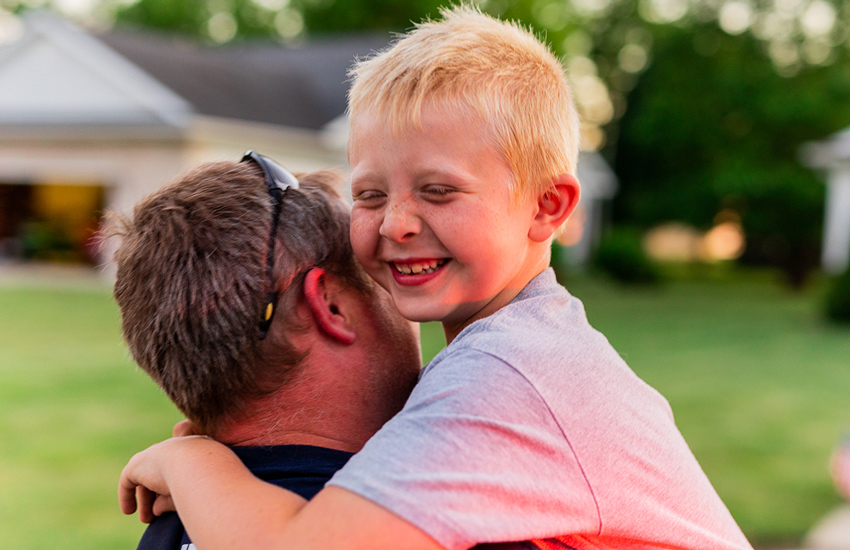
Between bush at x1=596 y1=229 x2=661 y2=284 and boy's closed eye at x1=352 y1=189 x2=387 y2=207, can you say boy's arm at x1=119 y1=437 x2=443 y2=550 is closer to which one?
boy's closed eye at x1=352 y1=189 x2=387 y2=207

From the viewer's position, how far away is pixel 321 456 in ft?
4.78

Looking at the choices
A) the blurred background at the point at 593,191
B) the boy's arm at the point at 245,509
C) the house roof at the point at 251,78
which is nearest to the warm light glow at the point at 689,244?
the blurred background at the point at 593,191

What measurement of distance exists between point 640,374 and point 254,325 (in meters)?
10.2

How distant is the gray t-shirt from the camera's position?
1095mm

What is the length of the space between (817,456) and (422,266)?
288 inches

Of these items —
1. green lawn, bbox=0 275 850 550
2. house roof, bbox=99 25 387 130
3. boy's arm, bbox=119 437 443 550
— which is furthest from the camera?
house roof, bbox=99 25 387 130

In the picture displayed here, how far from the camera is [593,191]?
35.8m

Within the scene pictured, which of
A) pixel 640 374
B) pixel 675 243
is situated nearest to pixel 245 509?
pixel 640 374

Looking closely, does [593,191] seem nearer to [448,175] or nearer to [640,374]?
[640,374]

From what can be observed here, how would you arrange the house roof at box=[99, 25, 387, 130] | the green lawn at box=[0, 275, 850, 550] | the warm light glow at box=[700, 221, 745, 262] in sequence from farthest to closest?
the warm light glow at box=[700, 221, 745, 262] < the house roof at box=[99, 25, 387, 130] < the green lawn at box=[0, 275, 850, 550]

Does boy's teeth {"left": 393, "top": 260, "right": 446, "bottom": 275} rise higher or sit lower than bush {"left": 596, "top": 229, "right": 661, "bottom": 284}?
higher

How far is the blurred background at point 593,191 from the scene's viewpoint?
7.34m

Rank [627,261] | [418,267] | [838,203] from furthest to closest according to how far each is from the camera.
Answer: [627,261], [838,203], [418,267]

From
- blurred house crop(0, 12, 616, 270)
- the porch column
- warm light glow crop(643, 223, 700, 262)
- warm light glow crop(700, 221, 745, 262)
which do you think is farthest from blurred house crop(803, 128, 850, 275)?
warm light glow crop(643, 223, 700, 262)
